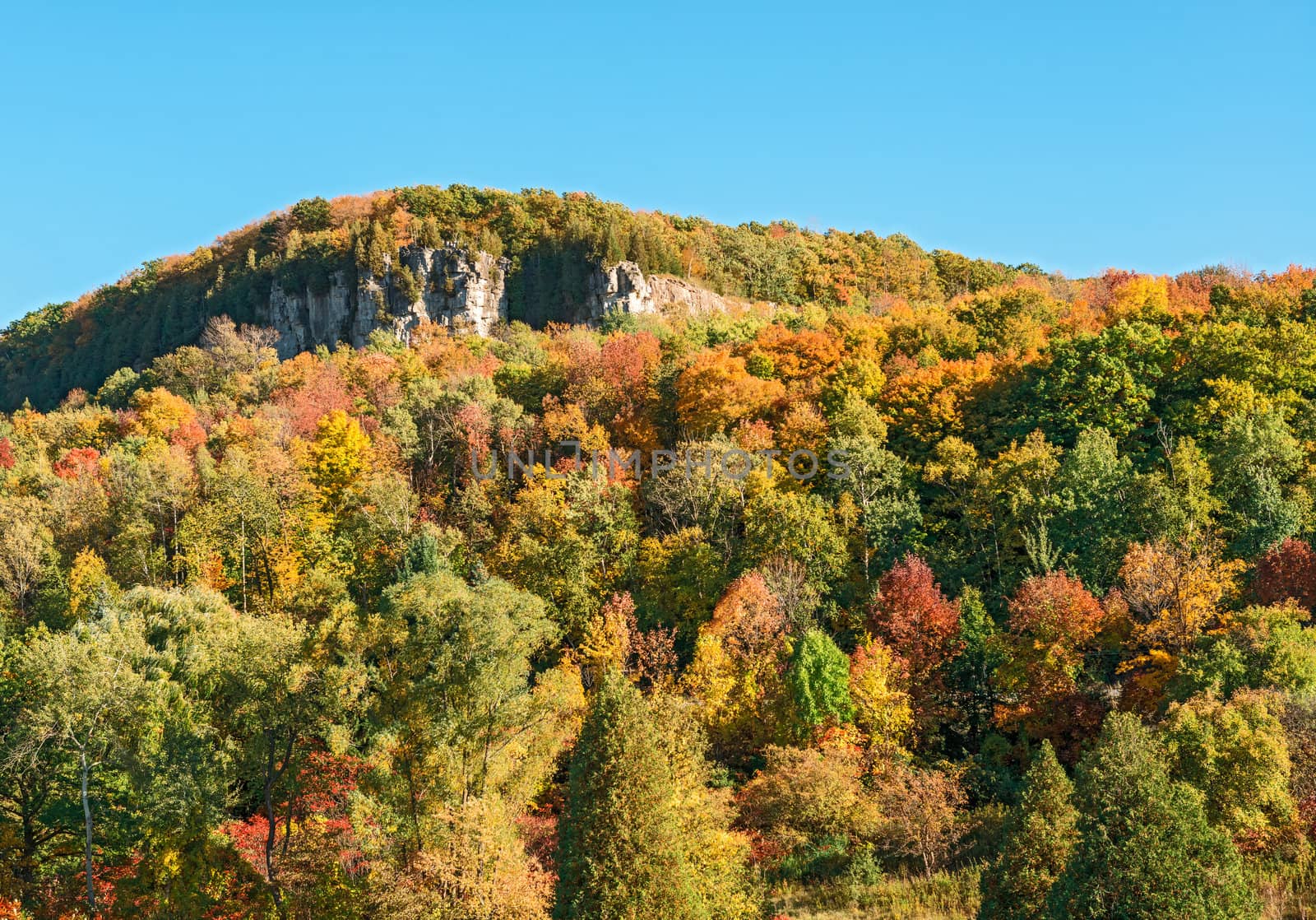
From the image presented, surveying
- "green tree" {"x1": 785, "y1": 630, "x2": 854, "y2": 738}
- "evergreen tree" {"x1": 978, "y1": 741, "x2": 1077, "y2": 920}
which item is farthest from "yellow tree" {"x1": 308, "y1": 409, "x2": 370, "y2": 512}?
"evergreen tree" {"x1": 978, "y1": 741, "x2": 1077, "y2": 920}

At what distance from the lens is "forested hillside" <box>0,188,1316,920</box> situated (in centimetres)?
2389

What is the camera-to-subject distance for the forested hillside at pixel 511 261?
8619 centimetres

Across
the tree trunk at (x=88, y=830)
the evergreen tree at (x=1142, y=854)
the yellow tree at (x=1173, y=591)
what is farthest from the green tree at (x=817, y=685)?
the tree trunk at (x=88, y=830)

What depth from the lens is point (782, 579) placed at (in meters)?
41.9

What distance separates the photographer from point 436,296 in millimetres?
86875

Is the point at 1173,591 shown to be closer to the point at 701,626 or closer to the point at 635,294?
the point at 701,626

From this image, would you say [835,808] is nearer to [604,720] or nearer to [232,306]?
[604,720]

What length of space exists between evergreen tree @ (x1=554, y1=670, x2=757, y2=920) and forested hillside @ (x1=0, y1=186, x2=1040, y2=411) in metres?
60.0

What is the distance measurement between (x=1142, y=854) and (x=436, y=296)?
7551 cm

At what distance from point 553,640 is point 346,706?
14821 mm

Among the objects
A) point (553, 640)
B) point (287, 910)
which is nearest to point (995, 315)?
point (553, 640)

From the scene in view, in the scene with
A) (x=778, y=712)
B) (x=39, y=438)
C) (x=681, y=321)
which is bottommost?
(x=778, y=712)

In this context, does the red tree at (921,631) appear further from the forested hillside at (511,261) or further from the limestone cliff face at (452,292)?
the limestone cliff face at (452,292)

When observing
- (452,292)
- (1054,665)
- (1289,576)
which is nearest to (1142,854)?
(1054,665)
